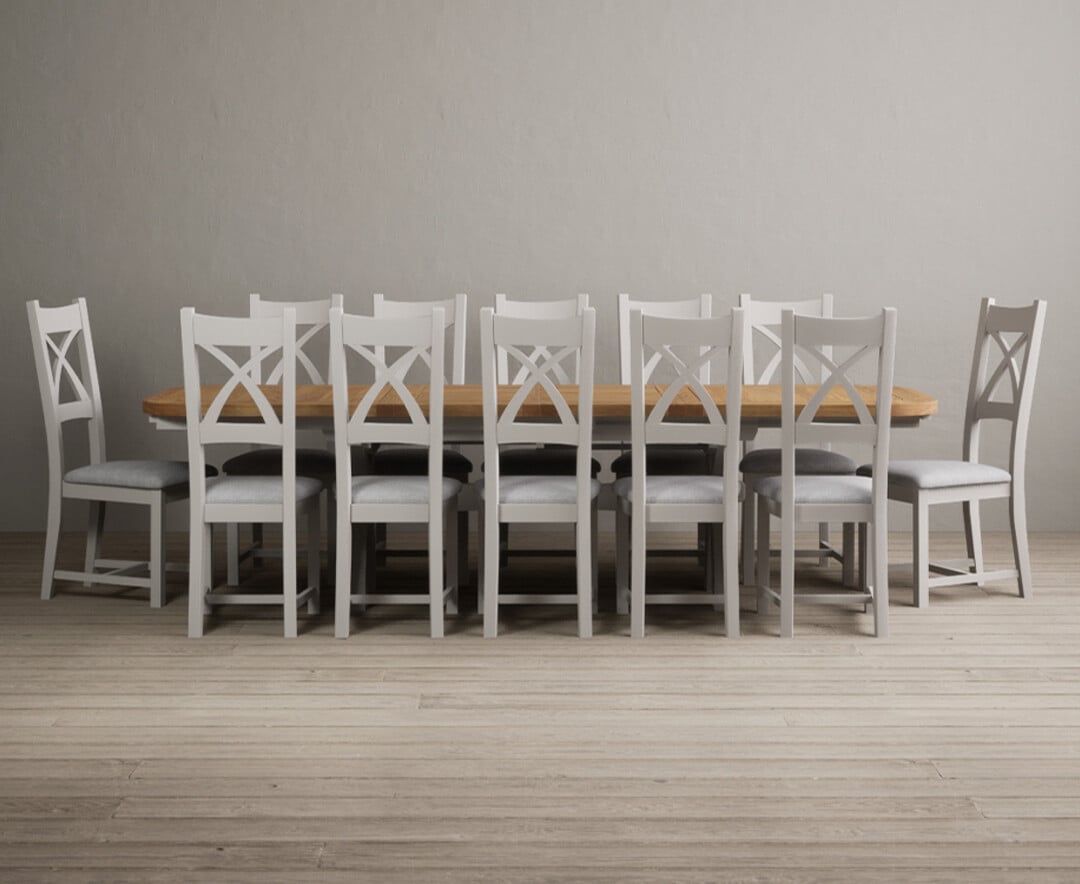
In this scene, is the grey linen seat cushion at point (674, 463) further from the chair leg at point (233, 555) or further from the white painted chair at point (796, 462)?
the chair leg at point (233, 555)

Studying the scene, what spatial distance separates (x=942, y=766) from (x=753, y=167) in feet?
12.5

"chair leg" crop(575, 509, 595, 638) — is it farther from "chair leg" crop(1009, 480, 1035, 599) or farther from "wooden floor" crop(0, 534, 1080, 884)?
"chair leg" crop(1009, 480, 1035, 599)

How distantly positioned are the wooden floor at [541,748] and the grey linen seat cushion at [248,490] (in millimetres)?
480

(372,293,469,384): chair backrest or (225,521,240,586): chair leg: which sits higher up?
(372,293,469,384): chair backrest

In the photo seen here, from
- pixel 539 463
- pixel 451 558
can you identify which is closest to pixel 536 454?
pixel 539 463

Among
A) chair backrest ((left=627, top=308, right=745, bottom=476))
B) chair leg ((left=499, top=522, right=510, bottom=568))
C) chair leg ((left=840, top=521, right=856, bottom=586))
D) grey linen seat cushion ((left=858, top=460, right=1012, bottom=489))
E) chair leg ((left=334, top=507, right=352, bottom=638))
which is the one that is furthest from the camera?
chair leg ((left=499, top=522, right=510, bottom=568))

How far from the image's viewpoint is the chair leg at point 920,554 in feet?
14.6

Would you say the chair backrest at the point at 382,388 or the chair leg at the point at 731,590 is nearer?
the chair backrest at the point at 382,388

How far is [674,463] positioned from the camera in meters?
4.85

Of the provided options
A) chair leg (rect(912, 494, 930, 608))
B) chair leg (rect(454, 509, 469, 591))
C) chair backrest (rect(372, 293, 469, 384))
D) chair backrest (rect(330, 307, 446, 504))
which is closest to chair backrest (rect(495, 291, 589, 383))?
chair backrest (rect(372, 293, 469, 384))

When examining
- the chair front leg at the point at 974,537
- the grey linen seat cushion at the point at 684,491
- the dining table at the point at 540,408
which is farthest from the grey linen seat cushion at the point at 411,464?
the chair front leg at the point at 974,537

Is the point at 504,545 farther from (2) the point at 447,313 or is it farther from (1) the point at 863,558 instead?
(1) the point at 863,558

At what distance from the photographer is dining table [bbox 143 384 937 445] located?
4191 mm

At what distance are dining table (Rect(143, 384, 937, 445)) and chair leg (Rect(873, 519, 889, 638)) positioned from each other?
0.42 metres
